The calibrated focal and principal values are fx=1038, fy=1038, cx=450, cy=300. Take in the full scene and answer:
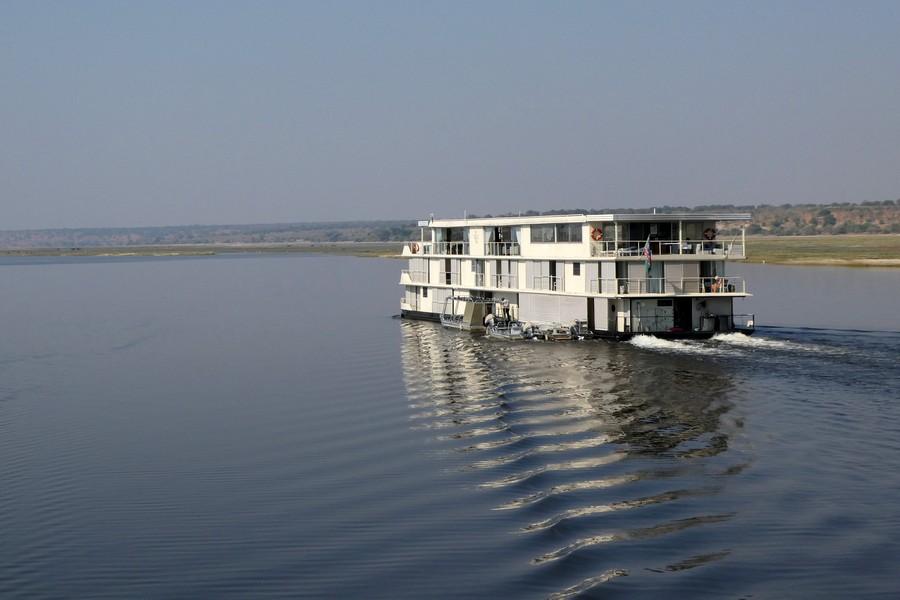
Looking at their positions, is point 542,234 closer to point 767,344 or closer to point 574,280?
point 574,280

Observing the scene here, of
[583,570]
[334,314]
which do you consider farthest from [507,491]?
[334,314]

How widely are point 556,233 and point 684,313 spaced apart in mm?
9918

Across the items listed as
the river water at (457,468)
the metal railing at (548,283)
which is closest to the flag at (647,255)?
the river water at (457,468)

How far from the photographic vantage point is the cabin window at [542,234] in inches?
2638

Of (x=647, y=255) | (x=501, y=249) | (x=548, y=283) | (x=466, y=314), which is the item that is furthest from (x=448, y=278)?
(x=647, y=255)

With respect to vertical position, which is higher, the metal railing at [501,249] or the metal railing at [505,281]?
the metal railing at [501,249]

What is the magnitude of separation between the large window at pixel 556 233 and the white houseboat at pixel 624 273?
0.06 m

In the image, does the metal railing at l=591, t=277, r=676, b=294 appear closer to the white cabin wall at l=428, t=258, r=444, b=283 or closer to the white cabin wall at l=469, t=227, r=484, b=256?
the white cabin wall at l=469, t=227, r=484, b=256

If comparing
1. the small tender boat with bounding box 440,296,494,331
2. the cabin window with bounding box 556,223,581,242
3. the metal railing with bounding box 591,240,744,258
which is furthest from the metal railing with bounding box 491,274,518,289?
the metal railing with bounding box 591,240,744,258

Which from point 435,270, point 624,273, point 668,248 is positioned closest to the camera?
point 624,273

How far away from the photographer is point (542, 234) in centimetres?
6788

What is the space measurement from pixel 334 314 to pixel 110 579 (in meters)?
66.9

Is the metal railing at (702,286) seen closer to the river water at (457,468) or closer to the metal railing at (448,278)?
the river water at (457,468)

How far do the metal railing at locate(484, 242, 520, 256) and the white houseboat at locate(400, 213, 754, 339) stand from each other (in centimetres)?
10
